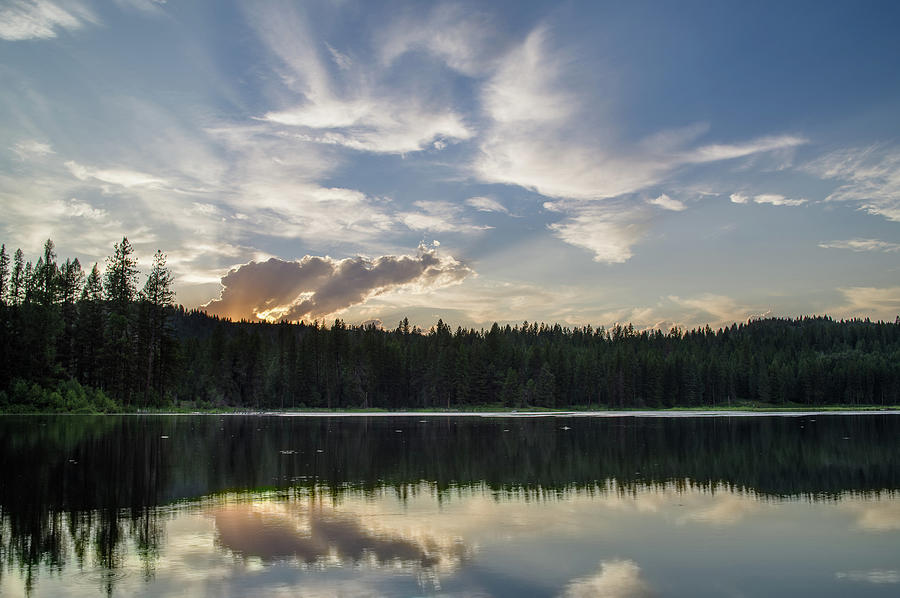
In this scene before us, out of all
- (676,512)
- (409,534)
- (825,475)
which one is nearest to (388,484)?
(409,534)

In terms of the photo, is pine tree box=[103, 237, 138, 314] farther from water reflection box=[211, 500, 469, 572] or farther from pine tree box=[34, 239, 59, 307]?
water reflection box=[211, 500, 469, 572]

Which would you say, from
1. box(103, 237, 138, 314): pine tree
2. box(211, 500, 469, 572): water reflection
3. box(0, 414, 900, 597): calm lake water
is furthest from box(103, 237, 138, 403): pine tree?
box(211, 500, 469, 572): water reflection

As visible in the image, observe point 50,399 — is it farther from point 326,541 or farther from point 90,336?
point 326,541

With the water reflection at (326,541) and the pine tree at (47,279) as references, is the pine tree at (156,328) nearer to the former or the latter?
the pine tree at (47,279)

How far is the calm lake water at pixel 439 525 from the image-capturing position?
1460 centimetres

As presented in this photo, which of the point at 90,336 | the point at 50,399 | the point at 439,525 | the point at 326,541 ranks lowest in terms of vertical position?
the point at 439,525

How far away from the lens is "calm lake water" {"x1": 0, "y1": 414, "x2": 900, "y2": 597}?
14.6m

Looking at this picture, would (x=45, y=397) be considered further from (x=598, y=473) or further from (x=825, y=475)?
(x=825, y=475)

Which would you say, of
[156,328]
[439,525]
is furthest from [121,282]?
[439,525]

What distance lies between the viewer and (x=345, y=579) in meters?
14.4

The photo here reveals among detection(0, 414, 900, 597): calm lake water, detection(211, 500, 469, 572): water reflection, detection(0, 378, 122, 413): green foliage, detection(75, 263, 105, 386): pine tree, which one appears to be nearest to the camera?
detection(0, 414, 900, 597): calm lake water

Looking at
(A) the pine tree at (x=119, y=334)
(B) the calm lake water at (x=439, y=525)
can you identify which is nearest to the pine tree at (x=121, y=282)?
(A) the pine tree at (x=119, y=334)

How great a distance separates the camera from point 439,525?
67.5 feet

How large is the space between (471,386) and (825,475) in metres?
142
